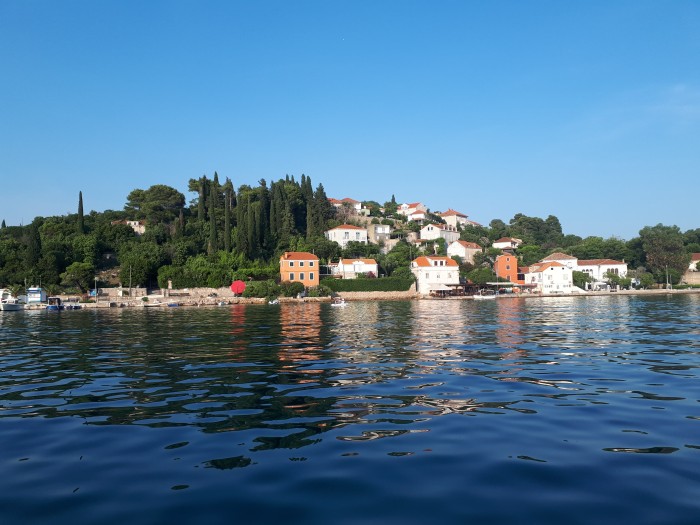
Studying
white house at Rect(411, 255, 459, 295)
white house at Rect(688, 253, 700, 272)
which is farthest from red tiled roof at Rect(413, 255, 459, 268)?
white house at Rect(688, 253, 700, 272)

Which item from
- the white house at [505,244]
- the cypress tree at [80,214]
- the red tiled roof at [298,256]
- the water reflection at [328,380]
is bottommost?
the water reflection at [328,380]

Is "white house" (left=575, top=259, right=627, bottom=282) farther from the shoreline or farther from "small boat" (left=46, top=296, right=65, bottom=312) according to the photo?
"small boat" (left=46, top=296, right=65, bottom=312)

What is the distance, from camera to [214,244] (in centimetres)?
8256

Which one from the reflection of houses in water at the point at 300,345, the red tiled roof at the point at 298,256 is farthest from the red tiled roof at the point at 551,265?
the reflection of houses in water at the point at 300,345

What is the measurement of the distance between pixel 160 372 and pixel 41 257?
240 ft

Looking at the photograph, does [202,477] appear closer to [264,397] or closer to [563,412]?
[264,397]

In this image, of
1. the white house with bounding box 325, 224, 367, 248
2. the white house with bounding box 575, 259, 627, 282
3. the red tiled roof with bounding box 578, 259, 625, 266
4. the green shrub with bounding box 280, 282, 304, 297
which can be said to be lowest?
the green shrub with bounding box 280, 282, 304, 297

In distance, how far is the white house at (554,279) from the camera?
290 feet

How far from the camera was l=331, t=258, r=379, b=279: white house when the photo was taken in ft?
277

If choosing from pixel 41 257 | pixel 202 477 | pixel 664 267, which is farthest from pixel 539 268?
pixel 202 477

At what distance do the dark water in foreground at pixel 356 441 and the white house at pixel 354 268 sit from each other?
226 ft

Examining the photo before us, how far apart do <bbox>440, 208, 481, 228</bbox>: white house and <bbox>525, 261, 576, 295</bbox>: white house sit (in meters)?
38.4

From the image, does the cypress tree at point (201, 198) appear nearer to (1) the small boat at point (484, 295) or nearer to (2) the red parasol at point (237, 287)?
(2) the red parasol at point (237, 287)

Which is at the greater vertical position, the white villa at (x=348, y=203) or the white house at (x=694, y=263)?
the white villa at (x=348, y=203)
